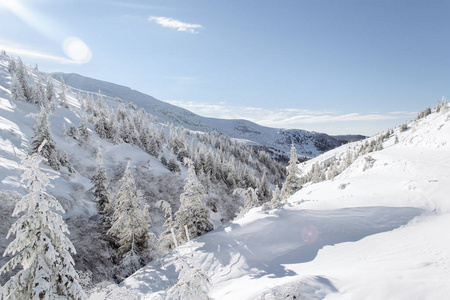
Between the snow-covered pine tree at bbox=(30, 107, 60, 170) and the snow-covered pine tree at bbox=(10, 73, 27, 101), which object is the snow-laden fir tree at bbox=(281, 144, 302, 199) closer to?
the snow-covered pine tree at bbox=(30, 107, 60, 170)

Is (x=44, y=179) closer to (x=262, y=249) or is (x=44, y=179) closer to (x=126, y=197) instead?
(x=262, y=249)

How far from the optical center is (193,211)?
18.7 meters

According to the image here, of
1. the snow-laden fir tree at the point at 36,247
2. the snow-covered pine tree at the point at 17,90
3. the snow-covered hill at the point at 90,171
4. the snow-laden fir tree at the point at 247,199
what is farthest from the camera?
the snow-covered pine tree at the point at 17,90

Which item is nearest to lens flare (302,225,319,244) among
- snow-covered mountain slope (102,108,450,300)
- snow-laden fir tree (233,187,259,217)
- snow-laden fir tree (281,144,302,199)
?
snow-covered mountain slope (102,108,450,300)

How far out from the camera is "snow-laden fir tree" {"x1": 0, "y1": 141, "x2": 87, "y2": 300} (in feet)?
17.5

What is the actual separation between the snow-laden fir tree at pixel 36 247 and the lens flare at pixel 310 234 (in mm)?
12815

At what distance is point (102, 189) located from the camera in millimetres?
25750

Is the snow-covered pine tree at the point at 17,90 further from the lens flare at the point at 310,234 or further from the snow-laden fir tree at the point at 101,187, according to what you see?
the lens flare at the point at 310,234

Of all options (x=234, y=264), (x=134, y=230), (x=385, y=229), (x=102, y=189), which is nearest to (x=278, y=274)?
(x=234, y=264)

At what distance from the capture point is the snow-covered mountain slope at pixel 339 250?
24.8 feet

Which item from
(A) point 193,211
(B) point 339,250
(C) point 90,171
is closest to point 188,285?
(B) point 339,250

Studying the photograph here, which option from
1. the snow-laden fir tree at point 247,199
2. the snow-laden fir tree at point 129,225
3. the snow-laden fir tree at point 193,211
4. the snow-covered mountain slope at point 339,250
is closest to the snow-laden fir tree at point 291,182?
the snow-laden fir tree at point 247,199

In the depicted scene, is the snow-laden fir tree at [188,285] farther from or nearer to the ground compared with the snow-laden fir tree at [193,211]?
farther from the ground

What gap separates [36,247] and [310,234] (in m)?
14.2
